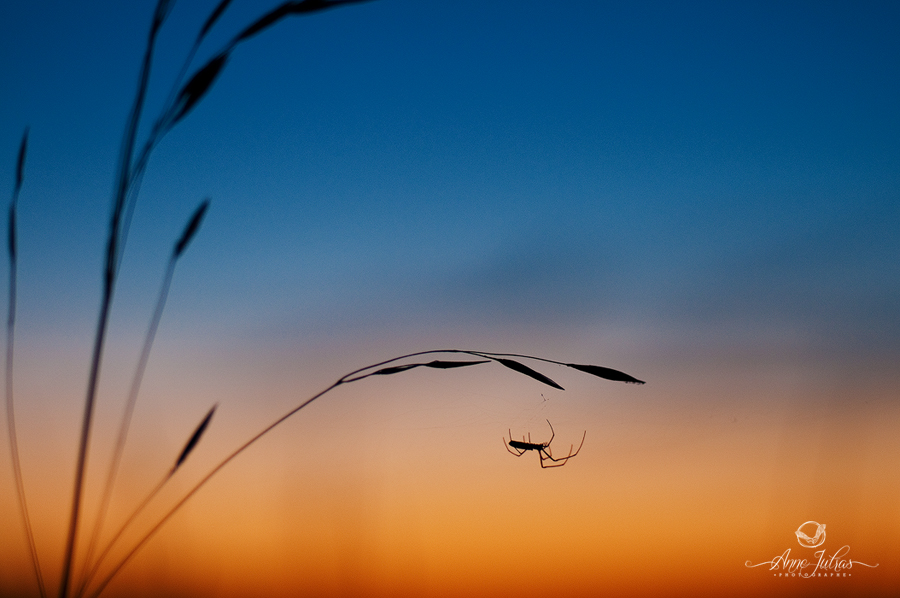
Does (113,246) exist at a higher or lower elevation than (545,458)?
higher

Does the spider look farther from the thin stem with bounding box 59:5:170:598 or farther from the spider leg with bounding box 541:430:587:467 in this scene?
the thin stem with bounding box 59:5:170:598

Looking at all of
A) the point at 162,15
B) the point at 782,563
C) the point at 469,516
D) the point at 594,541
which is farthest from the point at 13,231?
the point at 782,563

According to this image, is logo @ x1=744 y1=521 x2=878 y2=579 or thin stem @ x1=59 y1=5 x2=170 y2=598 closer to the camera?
thin stem @ x1=59 y1=5 x2=170 y2=598

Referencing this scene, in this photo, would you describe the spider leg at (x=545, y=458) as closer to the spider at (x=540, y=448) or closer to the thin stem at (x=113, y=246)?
the spider at (x=540, y=448)

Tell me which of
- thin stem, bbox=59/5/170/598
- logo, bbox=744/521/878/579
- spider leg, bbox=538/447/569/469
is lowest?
logo, bbox=744/521/878/579

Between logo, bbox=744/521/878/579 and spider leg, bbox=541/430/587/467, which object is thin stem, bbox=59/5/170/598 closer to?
spider leg, bbox=541/430/587/467

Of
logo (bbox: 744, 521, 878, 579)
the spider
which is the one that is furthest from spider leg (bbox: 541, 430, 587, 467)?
logo (bbox: 744, 521, 878, 579)

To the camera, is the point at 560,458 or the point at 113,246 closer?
the point at 113,246

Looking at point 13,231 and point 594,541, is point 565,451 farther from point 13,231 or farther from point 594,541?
point 13,231

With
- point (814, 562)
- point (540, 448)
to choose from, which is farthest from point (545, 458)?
point (814, 562)

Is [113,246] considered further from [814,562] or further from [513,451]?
[814,562]

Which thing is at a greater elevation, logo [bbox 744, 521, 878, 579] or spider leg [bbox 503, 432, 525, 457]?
spider leg [bbox 503, 432, 525, 457]
